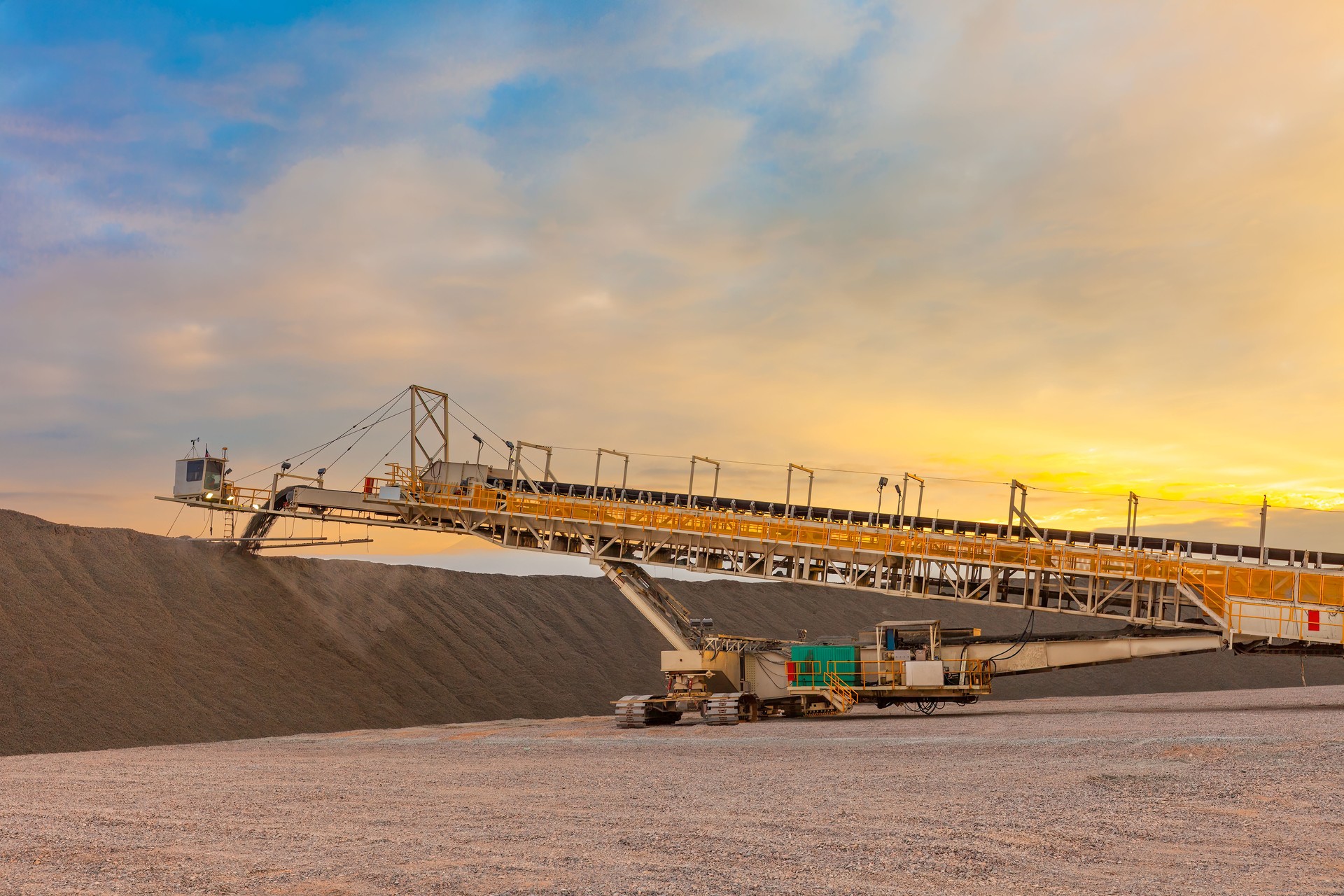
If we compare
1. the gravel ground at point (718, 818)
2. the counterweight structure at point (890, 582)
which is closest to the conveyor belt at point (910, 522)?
the counterweight structure at point (890, 582)

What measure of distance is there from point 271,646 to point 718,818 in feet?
95.7

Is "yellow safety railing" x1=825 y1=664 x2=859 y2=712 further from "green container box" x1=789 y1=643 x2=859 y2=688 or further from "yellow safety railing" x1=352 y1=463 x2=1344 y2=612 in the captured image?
A: "yellow safety railing" x1=352 y1=463 x2=1344 y2=612

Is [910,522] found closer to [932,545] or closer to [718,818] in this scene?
[932,545]

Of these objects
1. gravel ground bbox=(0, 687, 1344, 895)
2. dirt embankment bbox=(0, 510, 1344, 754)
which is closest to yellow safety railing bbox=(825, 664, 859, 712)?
gravel ground bbox=(0, 687, 1344, 895)

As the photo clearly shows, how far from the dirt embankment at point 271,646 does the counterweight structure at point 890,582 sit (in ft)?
26.4

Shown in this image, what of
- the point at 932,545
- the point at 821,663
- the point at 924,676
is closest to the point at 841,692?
the point at 821,663

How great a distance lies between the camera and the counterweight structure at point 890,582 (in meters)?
27.0

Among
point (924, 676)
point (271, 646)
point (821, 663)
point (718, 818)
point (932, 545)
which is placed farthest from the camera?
point (271, 646)

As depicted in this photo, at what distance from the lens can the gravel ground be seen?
857 centimetres

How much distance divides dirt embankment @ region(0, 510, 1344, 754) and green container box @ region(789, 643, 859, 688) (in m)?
15.1

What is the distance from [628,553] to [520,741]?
9.87m

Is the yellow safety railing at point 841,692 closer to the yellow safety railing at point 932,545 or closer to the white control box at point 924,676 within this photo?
the white control box at point 924,676

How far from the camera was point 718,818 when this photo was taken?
36.6 ft

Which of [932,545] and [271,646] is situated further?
[271,646]
